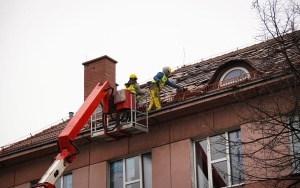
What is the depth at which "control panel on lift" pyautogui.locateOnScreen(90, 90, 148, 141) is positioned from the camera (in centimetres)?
2016

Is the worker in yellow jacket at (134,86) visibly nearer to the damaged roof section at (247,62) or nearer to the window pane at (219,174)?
the damaged roof section at (247,62)

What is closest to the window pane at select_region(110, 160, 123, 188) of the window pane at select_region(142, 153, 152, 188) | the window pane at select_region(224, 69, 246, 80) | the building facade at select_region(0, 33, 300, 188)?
the building facade at select_region(0, 33, 300, 188)

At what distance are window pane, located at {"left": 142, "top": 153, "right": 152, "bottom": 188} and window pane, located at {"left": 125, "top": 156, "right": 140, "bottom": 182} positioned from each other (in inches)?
9.6

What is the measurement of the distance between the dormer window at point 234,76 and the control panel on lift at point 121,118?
2521 millimetres

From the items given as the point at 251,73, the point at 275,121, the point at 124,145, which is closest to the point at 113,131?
the point at 124,145

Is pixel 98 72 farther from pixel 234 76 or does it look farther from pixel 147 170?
pixel 234 76

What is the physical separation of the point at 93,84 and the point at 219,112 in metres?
7.33

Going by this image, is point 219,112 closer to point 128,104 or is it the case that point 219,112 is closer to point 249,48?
point 128,104

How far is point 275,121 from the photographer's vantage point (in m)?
15.7

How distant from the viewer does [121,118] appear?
2039 centimetres

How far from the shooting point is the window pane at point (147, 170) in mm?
20219

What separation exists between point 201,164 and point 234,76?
2.79 metres

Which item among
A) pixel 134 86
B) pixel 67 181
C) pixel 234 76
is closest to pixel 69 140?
pixel 134 86

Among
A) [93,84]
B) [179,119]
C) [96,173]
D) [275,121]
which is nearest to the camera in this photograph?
[275,121]
